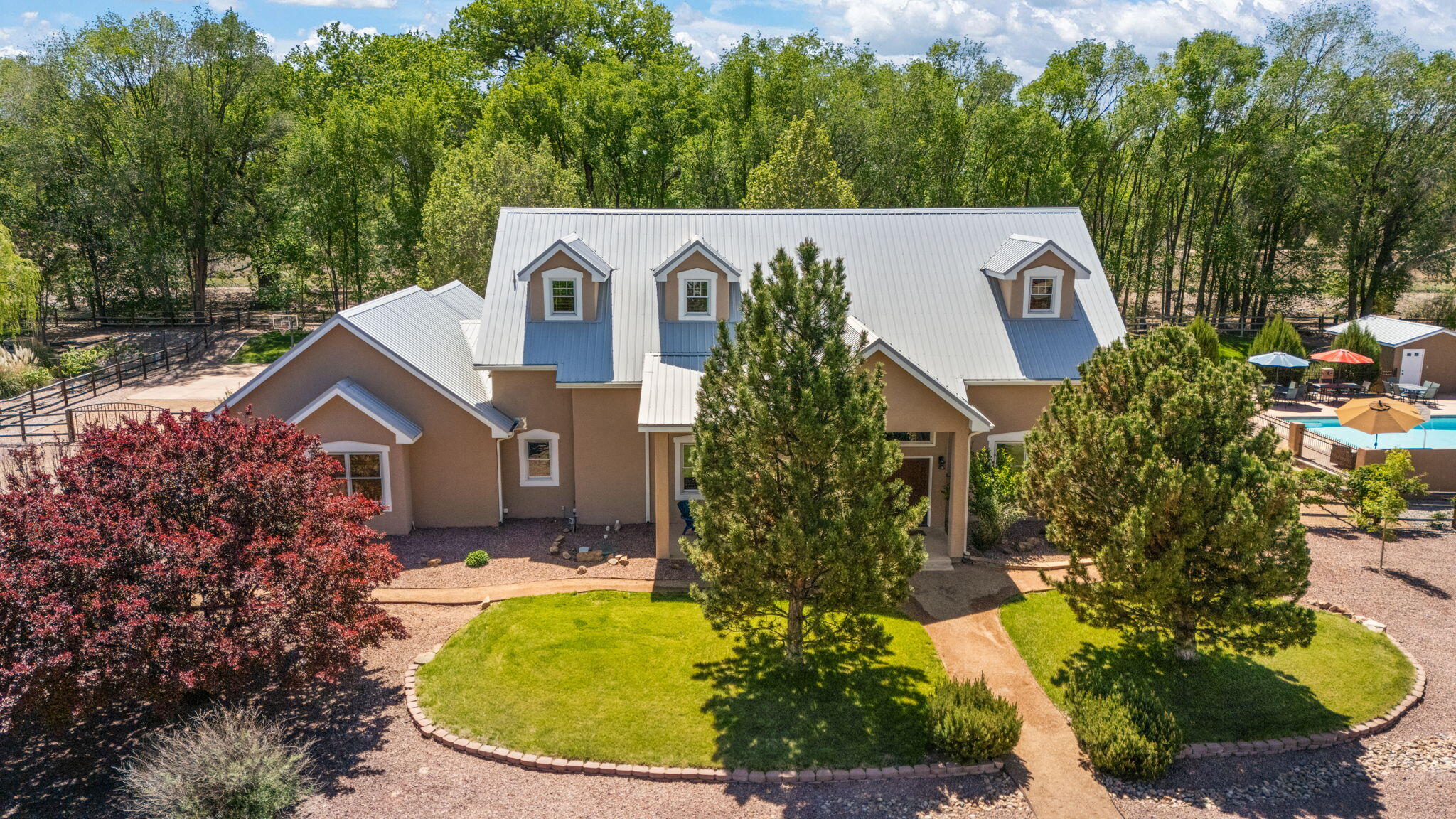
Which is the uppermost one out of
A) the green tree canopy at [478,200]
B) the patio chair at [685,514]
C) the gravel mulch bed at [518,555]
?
the green tree canopy at [478,200]

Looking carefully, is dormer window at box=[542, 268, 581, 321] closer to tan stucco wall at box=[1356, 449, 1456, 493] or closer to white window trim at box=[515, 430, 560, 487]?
white window trim at box=[515, 430, 560, 487]

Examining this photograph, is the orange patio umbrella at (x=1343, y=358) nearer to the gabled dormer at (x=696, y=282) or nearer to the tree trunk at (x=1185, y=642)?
the tree trunk at (x=1185, y=642)

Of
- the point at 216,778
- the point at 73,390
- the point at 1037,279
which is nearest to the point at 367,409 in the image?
the point at 216,778

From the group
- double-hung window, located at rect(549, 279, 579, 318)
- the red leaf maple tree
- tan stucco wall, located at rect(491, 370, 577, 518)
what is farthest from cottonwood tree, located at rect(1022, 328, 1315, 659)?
double-hung window, located at rect(549, 279, 579, 318)

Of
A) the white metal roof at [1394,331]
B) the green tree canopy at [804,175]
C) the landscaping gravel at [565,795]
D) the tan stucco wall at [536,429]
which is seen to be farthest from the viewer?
the white metal roof at [1394,331]

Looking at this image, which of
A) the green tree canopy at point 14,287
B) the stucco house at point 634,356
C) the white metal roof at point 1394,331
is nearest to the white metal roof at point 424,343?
the stucco house at point 634,356
